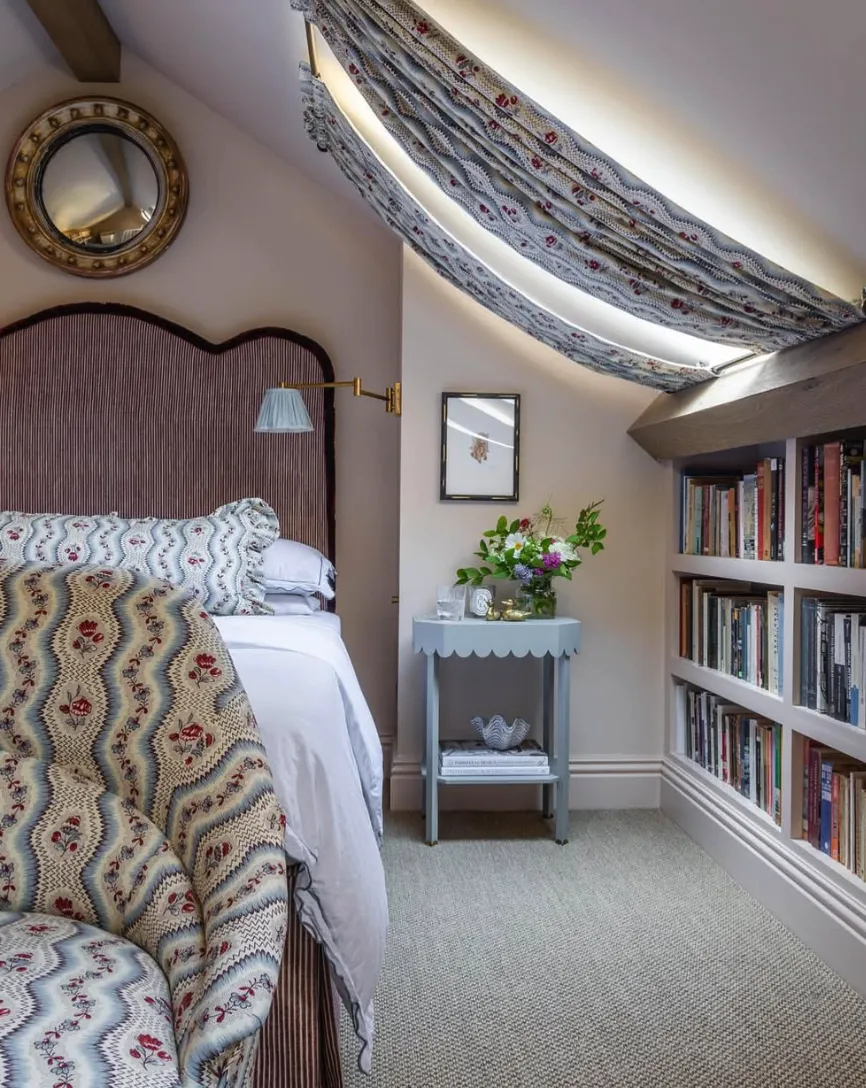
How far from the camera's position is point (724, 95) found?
1583 mm

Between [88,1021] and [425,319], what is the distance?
2631 millimetres

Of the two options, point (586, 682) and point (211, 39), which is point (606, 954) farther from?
point (211, 39)

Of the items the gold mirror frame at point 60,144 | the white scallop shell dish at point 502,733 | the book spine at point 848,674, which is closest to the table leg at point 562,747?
the white scallop shell dish at point 502,733

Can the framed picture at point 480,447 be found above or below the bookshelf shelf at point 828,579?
above

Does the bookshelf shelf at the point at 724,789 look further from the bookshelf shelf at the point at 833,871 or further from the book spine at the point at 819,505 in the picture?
the book spine at the point at 819,505

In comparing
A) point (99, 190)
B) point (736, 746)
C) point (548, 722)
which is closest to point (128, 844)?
point (736, 746)

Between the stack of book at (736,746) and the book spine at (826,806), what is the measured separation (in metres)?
0.19

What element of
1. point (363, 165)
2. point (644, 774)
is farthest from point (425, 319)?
point (644, 774)

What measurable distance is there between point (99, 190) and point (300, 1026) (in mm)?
3126

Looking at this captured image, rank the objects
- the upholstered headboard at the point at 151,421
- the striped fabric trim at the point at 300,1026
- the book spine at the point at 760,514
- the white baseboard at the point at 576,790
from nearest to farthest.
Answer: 1. the striped fabric trim at the point at 300,1026
2. the book spine at the point at 760,514
3. the white baseboard at the point at 576,790
4. the upholstered headboard at the point at 151,421

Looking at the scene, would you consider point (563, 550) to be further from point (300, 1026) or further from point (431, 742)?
point (300, 1026)

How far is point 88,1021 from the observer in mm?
988

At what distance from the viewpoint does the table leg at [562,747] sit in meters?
2.97

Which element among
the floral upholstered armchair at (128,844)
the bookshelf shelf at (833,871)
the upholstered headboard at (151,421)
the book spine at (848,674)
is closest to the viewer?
the floral upholstered armchair at (128,844)
